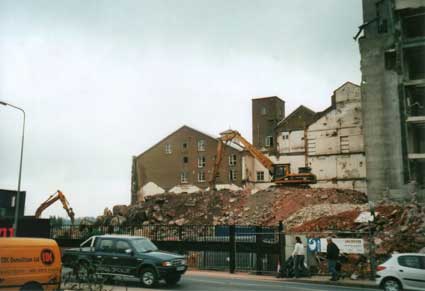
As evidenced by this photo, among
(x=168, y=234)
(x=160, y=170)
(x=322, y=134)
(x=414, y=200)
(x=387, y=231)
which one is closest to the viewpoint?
(x=387, y=231)

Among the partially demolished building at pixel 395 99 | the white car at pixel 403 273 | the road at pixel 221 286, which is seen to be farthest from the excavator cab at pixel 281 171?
the white car at pixel 403 273

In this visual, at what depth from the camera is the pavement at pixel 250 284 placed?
1662cm

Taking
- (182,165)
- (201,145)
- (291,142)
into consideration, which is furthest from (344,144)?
(182,165)

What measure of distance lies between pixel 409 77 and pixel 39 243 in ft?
126

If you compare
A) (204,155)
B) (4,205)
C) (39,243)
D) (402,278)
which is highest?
(204,155)

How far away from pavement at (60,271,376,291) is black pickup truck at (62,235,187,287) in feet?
1.46

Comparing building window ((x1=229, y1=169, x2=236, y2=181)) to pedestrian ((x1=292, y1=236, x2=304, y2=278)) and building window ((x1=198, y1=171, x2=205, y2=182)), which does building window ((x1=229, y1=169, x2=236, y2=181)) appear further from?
Result: pedestrian ((x1=292, y1=236, x2=304, y2=278))

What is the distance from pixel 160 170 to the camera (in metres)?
76.4

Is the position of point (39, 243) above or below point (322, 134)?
below

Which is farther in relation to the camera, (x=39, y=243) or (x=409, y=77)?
(x=409, y=77)

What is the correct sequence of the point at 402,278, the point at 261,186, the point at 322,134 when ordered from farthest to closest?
1. the point at 261,186
2. the point at 322,134
3. the point at 402,278

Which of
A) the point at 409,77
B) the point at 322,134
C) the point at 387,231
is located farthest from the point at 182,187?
the point at 387,231

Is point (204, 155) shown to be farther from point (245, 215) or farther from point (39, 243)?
point (39, 243)

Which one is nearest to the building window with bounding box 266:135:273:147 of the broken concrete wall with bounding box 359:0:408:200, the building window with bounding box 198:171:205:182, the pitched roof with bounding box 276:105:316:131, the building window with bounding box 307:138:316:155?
the pitched roof with bounding box 276:105:316:131
